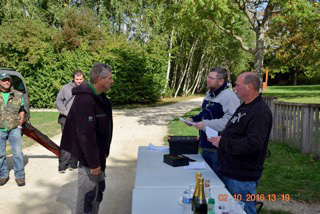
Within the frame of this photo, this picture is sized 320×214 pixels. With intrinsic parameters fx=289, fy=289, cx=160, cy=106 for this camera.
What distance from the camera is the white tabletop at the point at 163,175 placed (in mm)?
2809

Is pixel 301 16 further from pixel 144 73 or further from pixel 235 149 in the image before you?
pixel 144 73

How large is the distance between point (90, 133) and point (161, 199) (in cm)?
104

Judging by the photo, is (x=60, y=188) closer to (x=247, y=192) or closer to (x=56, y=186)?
(x=56, y=186)

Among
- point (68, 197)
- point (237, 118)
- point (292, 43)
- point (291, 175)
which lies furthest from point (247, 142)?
point (292, 43)

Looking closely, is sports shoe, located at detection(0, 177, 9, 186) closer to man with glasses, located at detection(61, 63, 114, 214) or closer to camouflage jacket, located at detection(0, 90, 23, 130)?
camouflage jacket, located at detection(0, 90, 23, 130)

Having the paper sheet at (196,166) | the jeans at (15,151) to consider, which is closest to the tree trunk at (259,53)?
the paper sheet at (196,166)

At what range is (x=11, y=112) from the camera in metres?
5.20

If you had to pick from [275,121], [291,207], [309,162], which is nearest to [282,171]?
[309,162]

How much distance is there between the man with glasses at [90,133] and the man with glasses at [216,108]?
129 centimetres

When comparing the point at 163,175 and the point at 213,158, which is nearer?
the point at 163,175

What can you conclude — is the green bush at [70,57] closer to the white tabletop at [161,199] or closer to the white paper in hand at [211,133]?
the white paper in hand at [211,133]

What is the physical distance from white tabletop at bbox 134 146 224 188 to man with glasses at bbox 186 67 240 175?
27 centimetres

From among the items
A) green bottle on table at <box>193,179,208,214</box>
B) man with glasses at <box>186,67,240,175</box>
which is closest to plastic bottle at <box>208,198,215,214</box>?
green bottle on table at <box>193,179,208,214</box>

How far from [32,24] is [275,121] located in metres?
15.4
